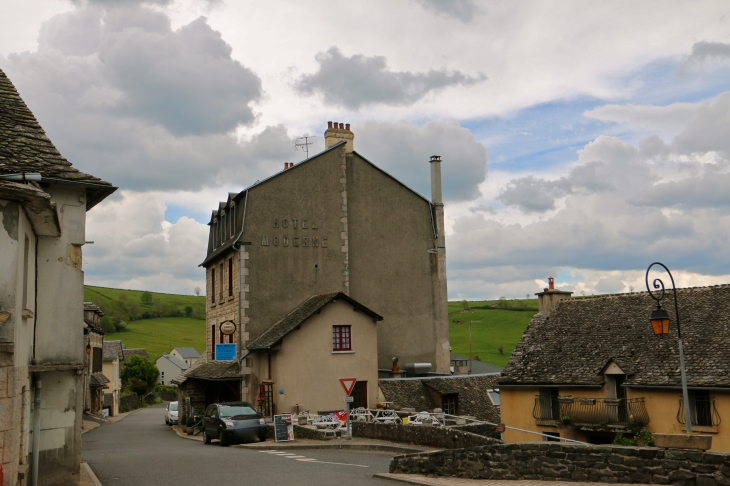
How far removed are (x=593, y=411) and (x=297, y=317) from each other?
12.1 meters

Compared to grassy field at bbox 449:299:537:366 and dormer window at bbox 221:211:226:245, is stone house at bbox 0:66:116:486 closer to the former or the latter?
dormer window at bbox 221:211:226:245

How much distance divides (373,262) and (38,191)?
2368cm

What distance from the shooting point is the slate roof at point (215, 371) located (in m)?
29.6

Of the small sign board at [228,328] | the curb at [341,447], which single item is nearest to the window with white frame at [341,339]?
the small sign board at [228,328]

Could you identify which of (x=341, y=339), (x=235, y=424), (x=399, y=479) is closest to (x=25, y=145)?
(x=399, y=479)

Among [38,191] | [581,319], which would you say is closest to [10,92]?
[38,191]

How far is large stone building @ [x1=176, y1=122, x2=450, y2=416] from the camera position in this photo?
3031cm

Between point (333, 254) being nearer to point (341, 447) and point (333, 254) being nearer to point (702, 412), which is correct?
point (341, 447)

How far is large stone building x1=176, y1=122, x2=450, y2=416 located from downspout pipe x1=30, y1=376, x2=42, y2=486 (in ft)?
55.3

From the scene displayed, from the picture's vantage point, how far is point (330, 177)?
3231 centimetres

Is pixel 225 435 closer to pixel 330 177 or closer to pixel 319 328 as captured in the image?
pixel 319 328

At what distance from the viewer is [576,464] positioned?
460 inches

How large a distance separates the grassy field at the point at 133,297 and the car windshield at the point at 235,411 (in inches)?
4658

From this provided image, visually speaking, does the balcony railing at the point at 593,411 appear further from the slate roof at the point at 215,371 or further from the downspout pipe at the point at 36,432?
the downspout pipe at the point at 36,432
